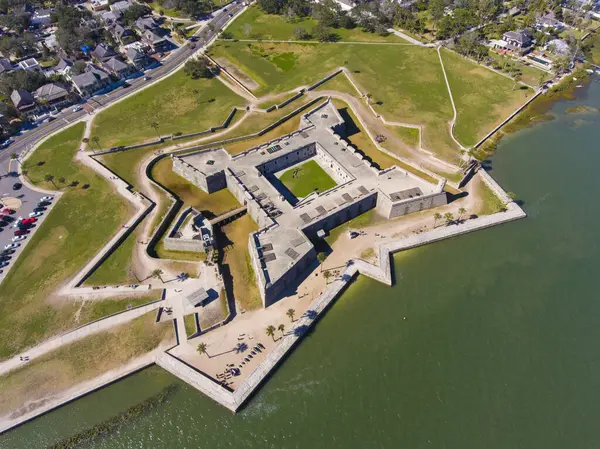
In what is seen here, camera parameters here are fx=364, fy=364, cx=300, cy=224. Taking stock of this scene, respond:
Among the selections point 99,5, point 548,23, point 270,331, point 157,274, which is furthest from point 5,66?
point 548,23

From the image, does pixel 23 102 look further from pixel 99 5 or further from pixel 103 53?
pixel 99 5

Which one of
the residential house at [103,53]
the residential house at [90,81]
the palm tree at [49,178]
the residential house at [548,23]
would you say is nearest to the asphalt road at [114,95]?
the residential house at [90,81]

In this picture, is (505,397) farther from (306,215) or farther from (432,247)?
(306,215)

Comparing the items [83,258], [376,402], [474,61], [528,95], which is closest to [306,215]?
[376,402]

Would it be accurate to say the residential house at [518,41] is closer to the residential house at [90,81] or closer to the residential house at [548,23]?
the residential house at [548,23]

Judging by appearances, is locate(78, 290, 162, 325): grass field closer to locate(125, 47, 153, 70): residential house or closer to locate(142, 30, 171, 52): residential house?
locate(125, 47, 153, 70): residential house
